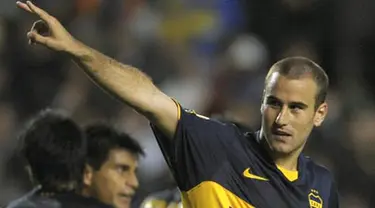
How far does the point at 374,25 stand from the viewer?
913 centimetres

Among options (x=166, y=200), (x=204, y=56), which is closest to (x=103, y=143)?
(x=166, y=200)

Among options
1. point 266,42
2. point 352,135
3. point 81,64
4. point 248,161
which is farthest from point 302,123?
point 266,42

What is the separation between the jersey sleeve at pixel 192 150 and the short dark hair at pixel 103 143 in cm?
150

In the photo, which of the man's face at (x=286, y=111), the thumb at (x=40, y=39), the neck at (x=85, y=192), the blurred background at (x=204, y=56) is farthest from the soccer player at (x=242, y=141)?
the blurred background at (x=204, y=56)

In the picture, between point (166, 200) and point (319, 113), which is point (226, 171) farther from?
point (166, 200)

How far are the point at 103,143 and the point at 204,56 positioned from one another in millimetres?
3632

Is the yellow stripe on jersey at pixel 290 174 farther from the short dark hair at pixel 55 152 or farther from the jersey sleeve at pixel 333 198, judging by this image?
the short dark hair at pixel 55 152

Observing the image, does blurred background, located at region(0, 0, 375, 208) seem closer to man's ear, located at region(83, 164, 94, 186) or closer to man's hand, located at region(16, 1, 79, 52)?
man's ear, located at region(83, 164, 94, 186)

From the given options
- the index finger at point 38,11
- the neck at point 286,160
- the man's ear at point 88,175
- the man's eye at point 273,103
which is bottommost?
the man's ear at point 88,175

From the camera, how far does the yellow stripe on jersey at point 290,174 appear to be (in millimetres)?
4492

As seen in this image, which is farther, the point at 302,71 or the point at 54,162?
the point at 54,162

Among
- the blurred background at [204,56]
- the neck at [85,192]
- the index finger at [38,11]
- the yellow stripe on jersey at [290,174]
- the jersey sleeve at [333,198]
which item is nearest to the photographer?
the index finger at [38,11]

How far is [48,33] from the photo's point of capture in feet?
12.4

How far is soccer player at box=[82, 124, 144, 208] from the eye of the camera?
18.5 feet
